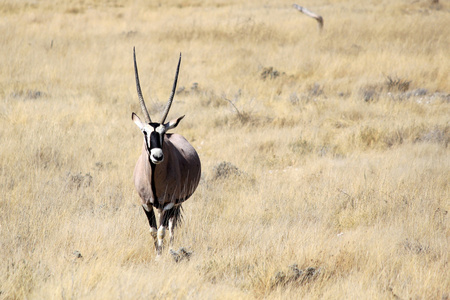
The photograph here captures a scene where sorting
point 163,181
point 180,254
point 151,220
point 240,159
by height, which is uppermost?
point 163,181

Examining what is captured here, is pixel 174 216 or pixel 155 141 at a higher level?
pixel 155 141

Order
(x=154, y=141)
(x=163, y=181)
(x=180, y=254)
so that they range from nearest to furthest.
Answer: (x=154, y=141) → (x=180, y=254) → (x=163, y=181)

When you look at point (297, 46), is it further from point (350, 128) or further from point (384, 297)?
point (384, 297)

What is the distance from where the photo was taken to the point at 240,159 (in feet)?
25.8

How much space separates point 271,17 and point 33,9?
1010cm

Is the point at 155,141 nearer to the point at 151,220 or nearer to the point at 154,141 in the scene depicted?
the point at 154,141

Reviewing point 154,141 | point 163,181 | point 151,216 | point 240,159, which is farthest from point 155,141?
point 240,159

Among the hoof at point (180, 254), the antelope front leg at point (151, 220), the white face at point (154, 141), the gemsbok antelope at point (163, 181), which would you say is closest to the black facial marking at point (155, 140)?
the white face at point (154, 141)

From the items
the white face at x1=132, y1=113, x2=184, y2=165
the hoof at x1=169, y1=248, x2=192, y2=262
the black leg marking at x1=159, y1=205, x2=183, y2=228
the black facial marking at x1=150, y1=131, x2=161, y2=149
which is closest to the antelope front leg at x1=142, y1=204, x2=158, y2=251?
the black leg marking at x1=159, y1=205, x2=183, y2=228

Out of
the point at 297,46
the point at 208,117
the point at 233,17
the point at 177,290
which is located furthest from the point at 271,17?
the point at 177,290

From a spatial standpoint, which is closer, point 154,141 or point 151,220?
point 154,141

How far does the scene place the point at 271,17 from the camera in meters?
19.8

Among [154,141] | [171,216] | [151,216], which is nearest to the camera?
[154,141]

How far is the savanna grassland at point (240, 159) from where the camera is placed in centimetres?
407
